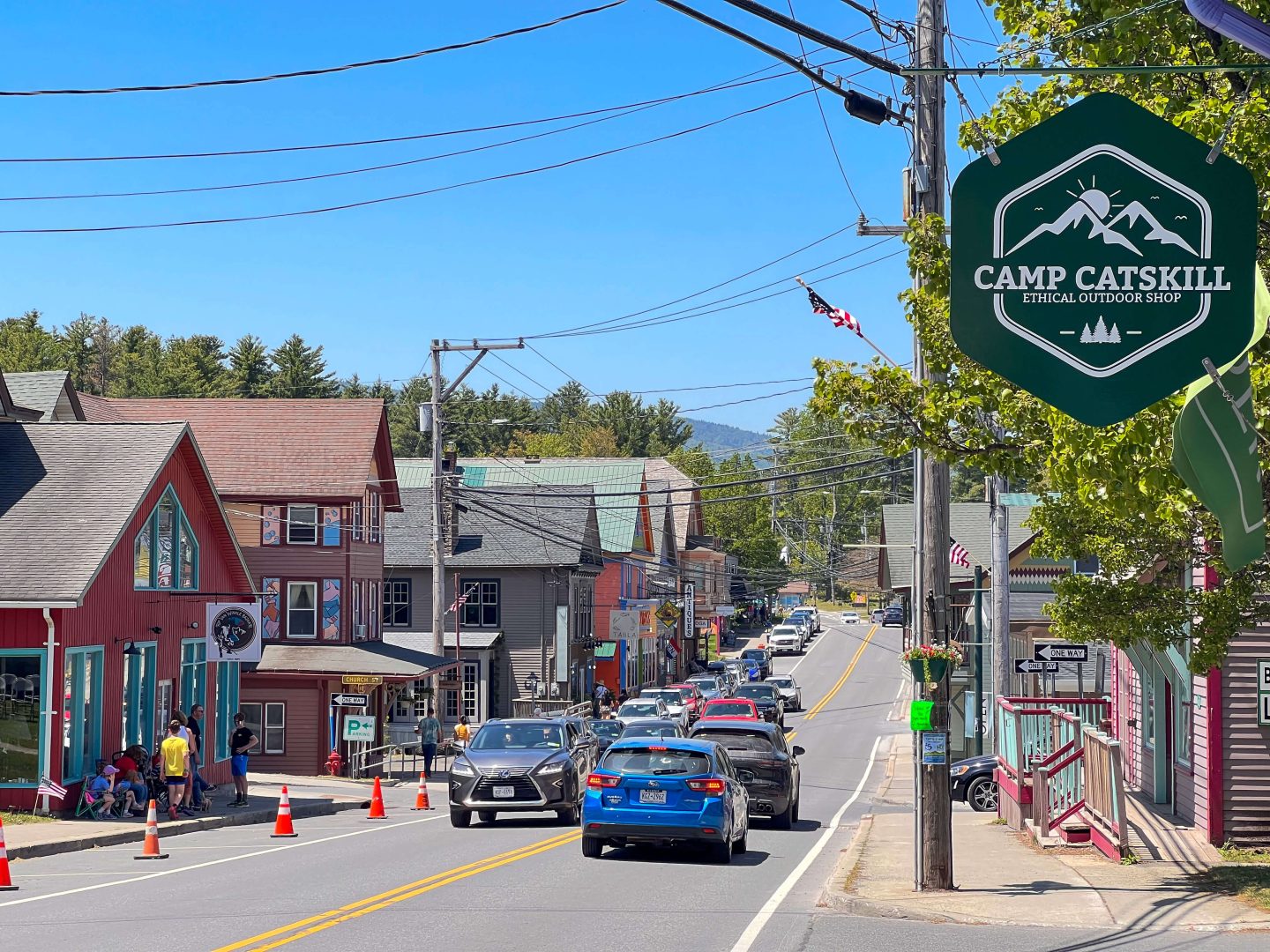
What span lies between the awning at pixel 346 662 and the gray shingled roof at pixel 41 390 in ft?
34.1

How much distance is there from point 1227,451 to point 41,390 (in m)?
30.9

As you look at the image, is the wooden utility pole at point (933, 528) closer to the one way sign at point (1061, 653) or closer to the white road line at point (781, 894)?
the white road line at point (781, 894)

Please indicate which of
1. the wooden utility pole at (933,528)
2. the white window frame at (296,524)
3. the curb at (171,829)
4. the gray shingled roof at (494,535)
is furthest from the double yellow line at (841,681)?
the wooden utility pole at (933,528)

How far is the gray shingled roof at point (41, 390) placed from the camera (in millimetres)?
35000

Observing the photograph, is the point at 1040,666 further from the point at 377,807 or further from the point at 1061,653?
the point at 377,807

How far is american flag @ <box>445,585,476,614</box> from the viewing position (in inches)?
2052

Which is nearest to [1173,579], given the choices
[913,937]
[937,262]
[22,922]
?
[937,262]

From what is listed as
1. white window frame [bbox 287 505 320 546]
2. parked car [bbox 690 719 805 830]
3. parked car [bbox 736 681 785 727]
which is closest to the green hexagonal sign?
parked car [bbox 690 719 805 830]

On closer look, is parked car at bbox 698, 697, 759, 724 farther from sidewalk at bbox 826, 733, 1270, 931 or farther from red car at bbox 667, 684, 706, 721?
sidewalk at bbox 826, 733, 1270, 931

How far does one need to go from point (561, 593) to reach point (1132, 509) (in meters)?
48.8

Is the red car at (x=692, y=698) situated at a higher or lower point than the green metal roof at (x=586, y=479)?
lower

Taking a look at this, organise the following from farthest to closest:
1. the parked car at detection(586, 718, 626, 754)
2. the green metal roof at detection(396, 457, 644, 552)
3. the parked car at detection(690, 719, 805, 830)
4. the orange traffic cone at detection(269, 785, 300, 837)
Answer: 1. the green metal roof at detection(396, 457, 644, 552)
2. the parked car at detection(586, 718, 626, 754)
3. the parked car at detection(690, 719, 805, 830)
4. the orange traffic cone at detection(269, 785, 300, 837)

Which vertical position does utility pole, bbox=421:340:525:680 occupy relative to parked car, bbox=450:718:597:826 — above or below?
above

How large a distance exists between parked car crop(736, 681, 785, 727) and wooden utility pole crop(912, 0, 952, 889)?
115 ft
